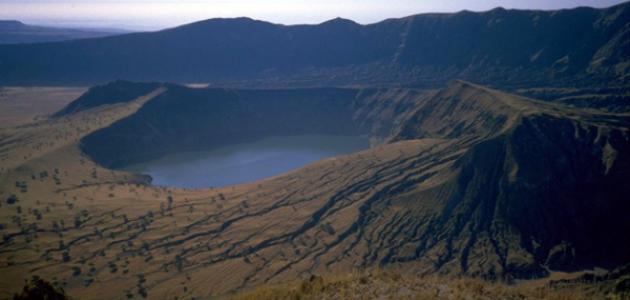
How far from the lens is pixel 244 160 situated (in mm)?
73062

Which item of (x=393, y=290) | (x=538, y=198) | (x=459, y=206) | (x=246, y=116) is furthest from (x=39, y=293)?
(x=246, y=116)

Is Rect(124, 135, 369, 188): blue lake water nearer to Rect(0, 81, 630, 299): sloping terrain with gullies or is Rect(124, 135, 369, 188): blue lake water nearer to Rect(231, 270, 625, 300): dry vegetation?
Rect(0, 81, 630, 299): sloping terrain with gullies

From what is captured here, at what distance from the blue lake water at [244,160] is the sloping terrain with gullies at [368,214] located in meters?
8.59

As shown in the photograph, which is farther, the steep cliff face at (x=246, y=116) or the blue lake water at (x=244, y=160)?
the steep cliff face at (x=246, y=116)

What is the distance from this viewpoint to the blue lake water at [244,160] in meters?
64.4

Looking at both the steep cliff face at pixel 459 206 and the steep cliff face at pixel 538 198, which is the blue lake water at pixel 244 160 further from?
the steep cliff face at pixel 538 198

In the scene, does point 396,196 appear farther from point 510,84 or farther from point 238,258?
point 510,84

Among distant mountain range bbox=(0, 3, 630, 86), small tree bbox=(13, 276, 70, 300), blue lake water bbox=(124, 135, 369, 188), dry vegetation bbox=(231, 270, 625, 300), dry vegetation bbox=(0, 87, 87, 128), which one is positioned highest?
distant mountain range bbox=(0, 3, 630, 86)

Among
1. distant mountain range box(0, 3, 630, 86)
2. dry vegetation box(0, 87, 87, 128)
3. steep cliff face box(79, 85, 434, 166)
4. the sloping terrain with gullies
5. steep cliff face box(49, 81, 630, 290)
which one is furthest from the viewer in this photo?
distant mountain range box(0, 3, 630, 86)

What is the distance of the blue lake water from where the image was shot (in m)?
64.4

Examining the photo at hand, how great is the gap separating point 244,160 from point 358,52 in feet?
191

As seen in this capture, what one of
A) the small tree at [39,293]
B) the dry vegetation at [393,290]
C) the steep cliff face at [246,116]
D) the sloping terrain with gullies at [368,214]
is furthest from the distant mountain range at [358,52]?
the small tree at [39,293]

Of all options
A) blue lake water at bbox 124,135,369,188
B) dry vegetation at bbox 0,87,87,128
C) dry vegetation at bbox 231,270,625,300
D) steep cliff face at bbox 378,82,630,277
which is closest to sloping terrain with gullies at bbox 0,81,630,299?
steep cliff face at bbox 378,82,630,277

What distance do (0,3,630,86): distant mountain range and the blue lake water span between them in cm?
2593
